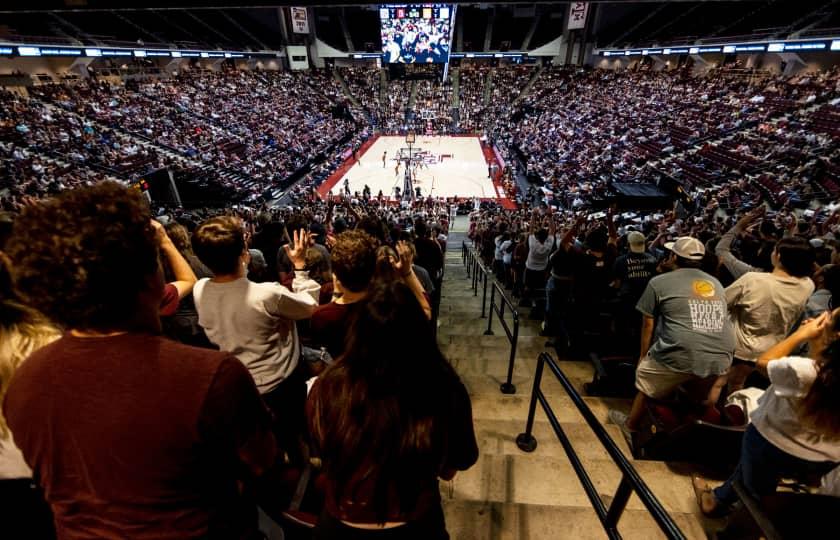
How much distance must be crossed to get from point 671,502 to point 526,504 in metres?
1.02

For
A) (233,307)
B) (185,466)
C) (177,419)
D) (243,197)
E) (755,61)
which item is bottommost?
(243,197)

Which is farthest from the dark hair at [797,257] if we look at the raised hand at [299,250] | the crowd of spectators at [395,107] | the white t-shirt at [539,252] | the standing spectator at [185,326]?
the crowd of spectators at [395,107]

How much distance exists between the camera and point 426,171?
27.5 m

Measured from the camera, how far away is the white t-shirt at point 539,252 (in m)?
6.30

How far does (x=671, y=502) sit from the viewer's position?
266cm

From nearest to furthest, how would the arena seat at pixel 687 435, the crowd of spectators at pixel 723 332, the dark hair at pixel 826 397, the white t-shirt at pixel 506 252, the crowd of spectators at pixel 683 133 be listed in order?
the dark hair at pixel 826 397
the crowd of spectators at pixel 723 332
the arena seat at pixel 687 435
the white t-shirt at pixel 506 252
the crowd of spectators at pixel 683 133

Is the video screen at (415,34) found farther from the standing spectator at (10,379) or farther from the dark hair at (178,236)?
the standing spectator at (10,379)

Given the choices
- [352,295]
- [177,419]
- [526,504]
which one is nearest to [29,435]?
[177,419]

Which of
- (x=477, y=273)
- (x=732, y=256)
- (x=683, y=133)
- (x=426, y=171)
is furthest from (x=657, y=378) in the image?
(x=426, y=171)

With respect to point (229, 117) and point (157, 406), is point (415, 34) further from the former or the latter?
point (157, 406)

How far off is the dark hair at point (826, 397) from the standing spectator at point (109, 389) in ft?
7.88

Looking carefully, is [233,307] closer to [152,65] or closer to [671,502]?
[671,502]

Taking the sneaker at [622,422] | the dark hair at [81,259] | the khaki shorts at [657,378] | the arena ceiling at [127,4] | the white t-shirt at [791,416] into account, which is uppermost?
the arena ceiling at [127,4]

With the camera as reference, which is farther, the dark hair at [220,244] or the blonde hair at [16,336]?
the dark hair at [220,244]
